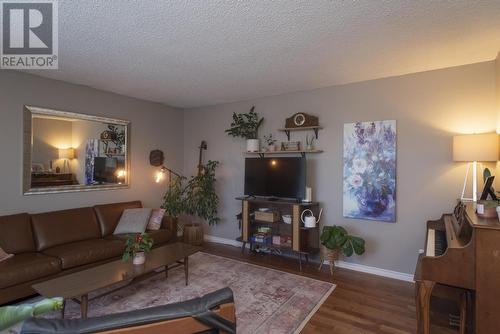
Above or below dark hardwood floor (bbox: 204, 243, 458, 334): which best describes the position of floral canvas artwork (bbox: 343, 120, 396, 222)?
above

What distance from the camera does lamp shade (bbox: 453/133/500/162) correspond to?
2400 mm

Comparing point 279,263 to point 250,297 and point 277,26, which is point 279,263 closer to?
point 250,297

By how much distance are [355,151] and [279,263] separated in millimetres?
1910

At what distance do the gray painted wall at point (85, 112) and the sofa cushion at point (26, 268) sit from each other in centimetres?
84

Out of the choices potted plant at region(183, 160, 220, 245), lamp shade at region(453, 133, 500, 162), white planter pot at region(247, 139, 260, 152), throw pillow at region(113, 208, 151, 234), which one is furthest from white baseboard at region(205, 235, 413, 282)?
throw pillow at region(113, 208, 151, 234)

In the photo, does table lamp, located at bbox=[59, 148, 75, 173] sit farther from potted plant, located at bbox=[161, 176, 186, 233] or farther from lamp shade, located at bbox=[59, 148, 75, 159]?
potted plant, located at bbox=[161, 176, 186, 233]

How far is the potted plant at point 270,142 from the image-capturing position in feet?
13.3

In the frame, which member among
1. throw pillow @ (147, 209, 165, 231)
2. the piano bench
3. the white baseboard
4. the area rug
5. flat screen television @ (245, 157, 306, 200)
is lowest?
the area rug

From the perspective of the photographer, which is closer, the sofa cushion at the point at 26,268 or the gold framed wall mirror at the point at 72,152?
the sofa cushion at the point at 26,268

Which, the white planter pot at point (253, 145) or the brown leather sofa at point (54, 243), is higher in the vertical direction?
the white planter pot at point (253, 145)

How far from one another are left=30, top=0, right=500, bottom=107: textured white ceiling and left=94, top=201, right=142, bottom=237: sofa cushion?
70.2 inches

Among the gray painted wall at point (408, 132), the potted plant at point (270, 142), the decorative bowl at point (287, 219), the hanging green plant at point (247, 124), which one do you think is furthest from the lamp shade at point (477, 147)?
the hanging green plant at point (247, 124)

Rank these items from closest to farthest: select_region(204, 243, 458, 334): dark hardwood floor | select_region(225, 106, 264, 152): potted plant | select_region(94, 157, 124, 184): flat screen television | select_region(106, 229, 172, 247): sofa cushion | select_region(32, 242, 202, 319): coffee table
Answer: select_region(32, 242, 202, 319): coffee table → select_region(204, 243, 458, 334): dark hardwood floor → select_region(106, 229, 172, 247): sofa cushion → select_region(94, 157, 124, 184): flat screen television → select_region(225, 106, 264, 152): potted plant

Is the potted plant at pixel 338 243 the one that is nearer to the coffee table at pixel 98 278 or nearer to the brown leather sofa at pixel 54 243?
the coffee table at pixel 98 278
